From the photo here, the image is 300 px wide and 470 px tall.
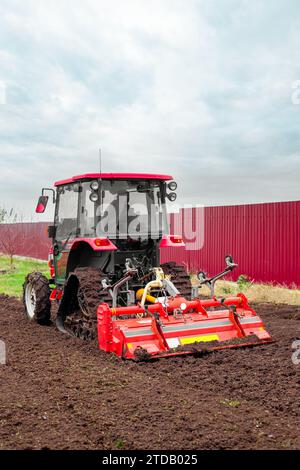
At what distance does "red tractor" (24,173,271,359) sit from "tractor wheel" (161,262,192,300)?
0.05 ft

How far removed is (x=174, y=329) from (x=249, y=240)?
32.7ft

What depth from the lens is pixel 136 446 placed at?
4160 millimetres

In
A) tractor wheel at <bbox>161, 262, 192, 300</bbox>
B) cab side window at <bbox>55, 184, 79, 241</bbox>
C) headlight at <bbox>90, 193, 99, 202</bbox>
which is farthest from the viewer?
cab side window at <bbox>55, 184, 79, 241</bbox>

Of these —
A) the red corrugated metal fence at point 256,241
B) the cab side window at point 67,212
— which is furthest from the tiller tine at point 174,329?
the red corrugated metal fence at point 256,241

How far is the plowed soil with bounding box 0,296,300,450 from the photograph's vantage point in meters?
4.28

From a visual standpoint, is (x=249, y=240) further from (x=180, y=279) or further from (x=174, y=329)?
(x=174, y=329)

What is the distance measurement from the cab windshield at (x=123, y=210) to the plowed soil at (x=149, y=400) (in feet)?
5.64

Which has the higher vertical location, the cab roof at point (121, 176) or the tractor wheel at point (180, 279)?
the cab roof at point (121, 176)

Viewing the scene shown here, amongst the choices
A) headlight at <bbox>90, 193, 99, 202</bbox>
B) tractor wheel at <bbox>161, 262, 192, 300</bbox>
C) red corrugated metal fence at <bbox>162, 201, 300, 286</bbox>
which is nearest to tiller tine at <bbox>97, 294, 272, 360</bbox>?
tractor wheel at <bbox>161, 262, 192, 300</bbox>

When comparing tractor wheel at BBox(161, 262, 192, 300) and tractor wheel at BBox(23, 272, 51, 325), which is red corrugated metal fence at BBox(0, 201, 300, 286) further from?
tractor wheel at BBox(23, 272, 51, 325)

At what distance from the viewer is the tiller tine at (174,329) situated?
21.9 feet

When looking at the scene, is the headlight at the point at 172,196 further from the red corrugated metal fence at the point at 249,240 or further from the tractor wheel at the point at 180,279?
the red corrugated metal fence at the point at 249,240

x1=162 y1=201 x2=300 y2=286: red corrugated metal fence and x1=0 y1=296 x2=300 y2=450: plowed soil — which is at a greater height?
x1=162 y1=201 x2=300 y2=286: red corrugated metal fence
